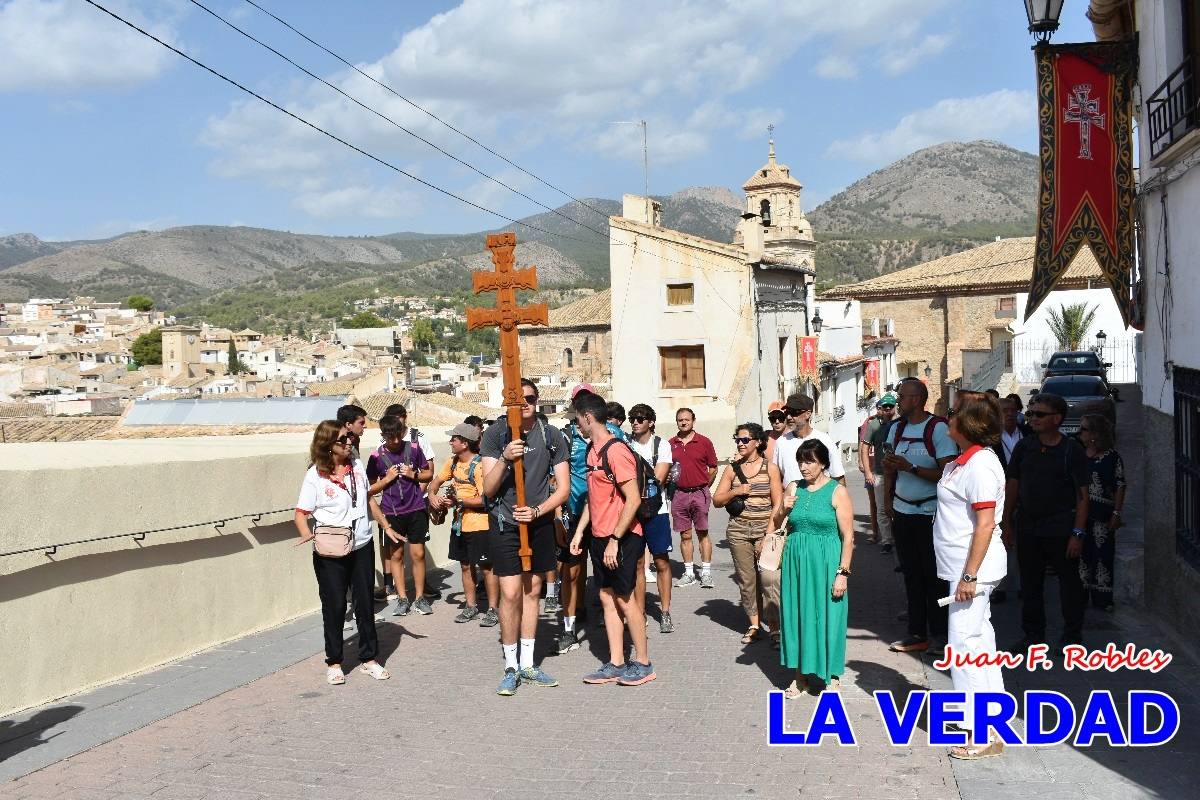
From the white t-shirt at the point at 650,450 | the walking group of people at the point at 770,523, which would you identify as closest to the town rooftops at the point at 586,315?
the white t-shirt at the point at 650,450

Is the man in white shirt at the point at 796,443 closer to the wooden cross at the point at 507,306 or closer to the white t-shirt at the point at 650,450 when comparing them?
the white t-shirt at the point at 650,450

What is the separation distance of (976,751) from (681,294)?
84.4 ft

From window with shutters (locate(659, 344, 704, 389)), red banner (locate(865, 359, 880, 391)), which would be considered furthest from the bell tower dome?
window with shutters (locate(659, 344, 704, 389))

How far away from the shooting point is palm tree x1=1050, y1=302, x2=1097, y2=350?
134 ft

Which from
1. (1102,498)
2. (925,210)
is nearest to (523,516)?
(1102,498)

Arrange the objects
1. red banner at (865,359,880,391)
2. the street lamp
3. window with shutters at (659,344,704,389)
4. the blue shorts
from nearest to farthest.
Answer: the street lamp < the blue shorts < window with shutters at (659,344,704,389) < red banner at (865,359,880,391)

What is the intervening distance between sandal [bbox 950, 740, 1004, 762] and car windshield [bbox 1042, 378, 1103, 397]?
21.7 meters

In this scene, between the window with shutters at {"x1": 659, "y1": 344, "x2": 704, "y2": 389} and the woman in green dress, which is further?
the window with shutters at {"x1": 659, "y1": 344, "x2": 704, "y2": 389}

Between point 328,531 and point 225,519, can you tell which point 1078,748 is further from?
point 225,519

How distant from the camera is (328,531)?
7.30 metres

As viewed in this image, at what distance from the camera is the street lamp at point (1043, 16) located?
28.1 ft

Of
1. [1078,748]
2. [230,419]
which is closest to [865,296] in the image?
[230,419]

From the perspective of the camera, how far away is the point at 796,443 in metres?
8.41

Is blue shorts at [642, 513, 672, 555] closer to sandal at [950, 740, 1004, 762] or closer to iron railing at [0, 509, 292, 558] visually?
iron railing at [0, 509, 292, 558]
